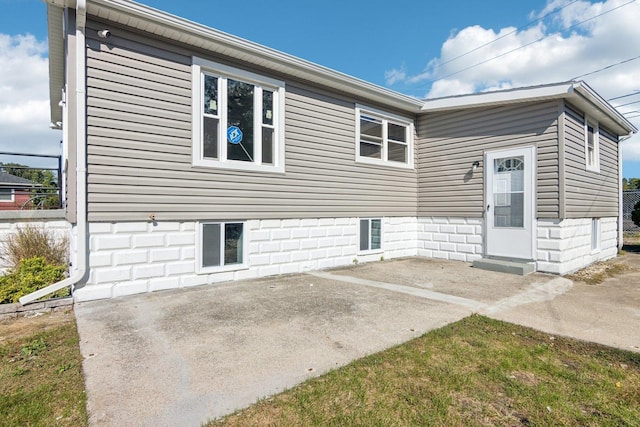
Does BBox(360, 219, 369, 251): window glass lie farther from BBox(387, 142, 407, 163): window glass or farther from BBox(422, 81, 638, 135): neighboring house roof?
BBox(422, 81, 638, 135): neighboring house roof

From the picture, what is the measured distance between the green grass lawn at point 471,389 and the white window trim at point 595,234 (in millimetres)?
6803

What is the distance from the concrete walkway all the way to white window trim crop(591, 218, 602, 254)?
2.82m

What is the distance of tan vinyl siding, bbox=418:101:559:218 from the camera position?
Answer: 6.89 metres

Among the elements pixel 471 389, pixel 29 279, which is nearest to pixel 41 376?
pixel 29 279

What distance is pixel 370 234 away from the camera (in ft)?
27.1

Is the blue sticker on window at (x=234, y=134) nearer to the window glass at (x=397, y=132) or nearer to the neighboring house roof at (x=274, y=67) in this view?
Result: the neighboring house roof at (x=274, y=67)

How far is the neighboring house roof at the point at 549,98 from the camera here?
655cm

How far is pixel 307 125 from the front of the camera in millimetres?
7027

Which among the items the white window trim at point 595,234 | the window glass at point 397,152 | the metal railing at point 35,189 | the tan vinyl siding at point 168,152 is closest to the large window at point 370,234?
the tan vinyl siding at point 168,152

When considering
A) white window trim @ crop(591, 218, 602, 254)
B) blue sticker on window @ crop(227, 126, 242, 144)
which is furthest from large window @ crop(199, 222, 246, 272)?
white window trim @ crop(591, 218, 602, 254)

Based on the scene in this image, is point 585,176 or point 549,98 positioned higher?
point 549,98

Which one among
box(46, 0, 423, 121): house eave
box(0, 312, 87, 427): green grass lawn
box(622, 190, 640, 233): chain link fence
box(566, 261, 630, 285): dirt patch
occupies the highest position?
box(46, 0, 423, 121): house eave

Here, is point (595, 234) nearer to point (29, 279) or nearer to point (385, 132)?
point (385, 132)

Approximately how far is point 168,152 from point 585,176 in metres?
8.63
